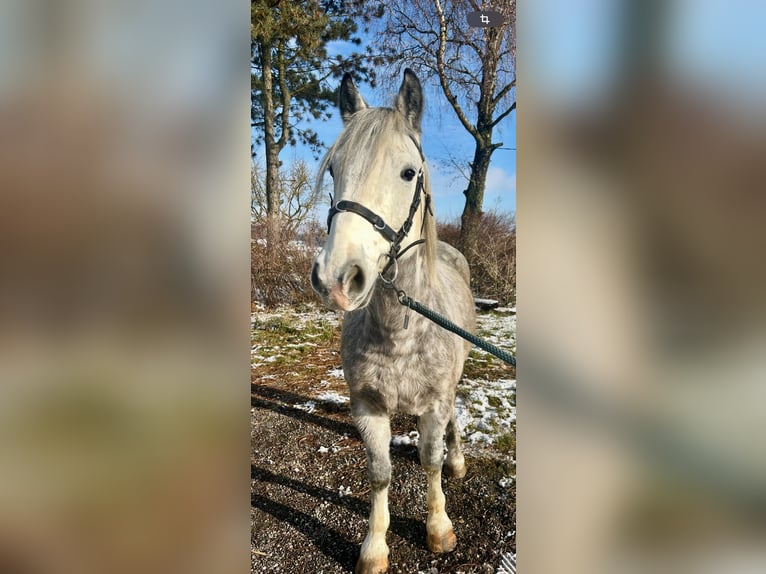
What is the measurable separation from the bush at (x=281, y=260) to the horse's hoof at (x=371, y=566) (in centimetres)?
107

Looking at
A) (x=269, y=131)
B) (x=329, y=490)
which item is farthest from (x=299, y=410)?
(x=269, y=131)

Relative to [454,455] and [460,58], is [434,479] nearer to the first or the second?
[454,455]

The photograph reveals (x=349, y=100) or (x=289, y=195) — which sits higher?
(x=349, y=100)

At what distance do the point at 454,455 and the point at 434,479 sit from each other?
0.90ft

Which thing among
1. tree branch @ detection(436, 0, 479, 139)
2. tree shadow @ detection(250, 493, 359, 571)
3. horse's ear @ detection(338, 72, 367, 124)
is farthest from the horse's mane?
tree shadow @ detection(250, 493, 359, 571)

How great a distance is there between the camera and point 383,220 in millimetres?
1075

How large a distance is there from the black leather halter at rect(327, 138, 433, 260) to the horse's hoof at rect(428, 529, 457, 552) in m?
1.09

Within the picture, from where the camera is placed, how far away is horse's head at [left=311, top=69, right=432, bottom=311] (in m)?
0.98

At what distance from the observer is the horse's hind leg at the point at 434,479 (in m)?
1.41


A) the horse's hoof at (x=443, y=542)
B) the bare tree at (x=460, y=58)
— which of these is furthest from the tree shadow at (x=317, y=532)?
the bare tree at (x=460, y=58)

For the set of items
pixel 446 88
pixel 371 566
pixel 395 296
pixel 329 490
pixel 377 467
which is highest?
pixel 446 88
